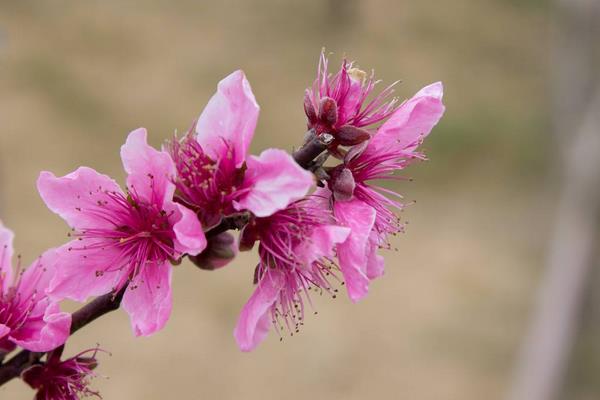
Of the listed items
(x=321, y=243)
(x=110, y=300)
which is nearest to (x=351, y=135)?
(x=321, y=243)

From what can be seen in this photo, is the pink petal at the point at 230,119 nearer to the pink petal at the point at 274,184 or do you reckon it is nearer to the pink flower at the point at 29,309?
the pink petal at the point at 274,184

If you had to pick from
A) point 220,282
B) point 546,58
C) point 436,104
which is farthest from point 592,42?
point 436,104

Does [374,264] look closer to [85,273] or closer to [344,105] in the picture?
[344,105]

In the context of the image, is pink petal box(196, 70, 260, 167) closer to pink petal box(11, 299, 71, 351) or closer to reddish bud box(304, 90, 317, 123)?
reddish bud box(304, 90, 317, 123)

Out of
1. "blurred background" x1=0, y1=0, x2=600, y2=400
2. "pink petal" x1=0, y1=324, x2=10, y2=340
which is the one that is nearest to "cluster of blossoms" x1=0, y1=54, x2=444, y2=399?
"pink petal" x1=0, y1=324, x2=10, y2=340

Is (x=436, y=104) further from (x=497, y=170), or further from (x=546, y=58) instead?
(x=546, y=58)
